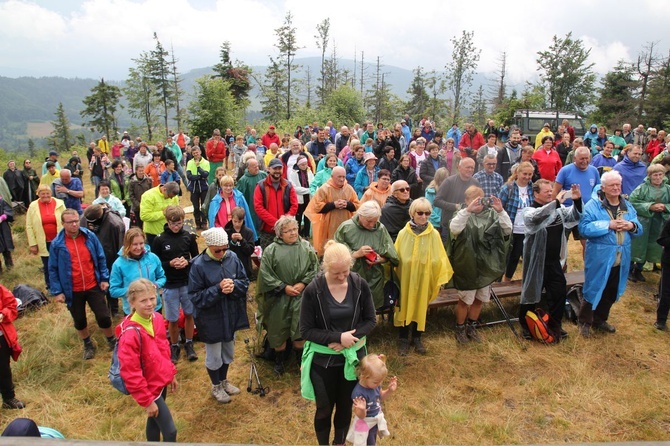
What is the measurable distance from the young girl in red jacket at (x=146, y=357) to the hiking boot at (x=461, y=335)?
346cm

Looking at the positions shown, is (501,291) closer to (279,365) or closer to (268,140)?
(279,365)

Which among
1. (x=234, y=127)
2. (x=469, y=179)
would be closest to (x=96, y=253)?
(x=469, y=179)

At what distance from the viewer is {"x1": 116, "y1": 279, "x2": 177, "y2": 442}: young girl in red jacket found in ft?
10.5

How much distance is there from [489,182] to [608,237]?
6.19 ft

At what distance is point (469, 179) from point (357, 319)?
3466mm

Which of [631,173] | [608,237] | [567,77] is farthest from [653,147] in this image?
[567,77]

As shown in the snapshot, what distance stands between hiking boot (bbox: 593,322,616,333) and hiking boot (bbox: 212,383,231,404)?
4699mm

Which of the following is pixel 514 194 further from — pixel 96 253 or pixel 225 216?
pixel 96 253

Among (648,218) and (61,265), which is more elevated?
(648,218)

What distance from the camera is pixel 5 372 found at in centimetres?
446

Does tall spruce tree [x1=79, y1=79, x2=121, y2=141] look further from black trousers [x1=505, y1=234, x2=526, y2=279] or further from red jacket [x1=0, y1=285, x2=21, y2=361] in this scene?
black trousers [x1=505, y1=234, x2=526, y2=279]

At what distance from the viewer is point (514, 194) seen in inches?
244

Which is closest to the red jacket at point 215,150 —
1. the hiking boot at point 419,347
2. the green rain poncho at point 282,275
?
the green rain poncho at point 282,275

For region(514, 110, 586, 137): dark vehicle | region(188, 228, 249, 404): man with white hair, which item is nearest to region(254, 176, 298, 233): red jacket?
region(188, 228, 249, 404): man with white hair
